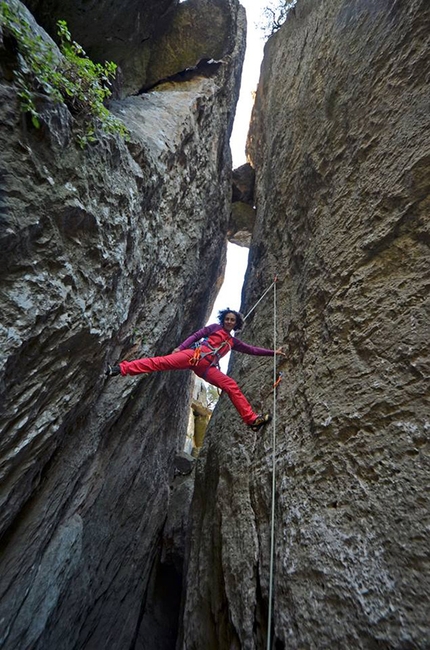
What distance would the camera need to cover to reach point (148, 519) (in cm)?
930

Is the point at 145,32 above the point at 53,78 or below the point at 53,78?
above

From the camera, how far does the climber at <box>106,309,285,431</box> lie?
5.00m

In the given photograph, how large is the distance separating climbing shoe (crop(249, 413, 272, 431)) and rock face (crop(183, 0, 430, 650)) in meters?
0.18

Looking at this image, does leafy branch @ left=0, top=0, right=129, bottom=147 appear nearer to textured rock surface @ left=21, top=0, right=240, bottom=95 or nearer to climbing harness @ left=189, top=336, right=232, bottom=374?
textured rock surface @ left=21, top=0, right=240, bottom=95

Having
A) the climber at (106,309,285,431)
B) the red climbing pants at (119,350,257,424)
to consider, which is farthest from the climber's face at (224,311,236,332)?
the red climbing pants at (119,350,257,424)

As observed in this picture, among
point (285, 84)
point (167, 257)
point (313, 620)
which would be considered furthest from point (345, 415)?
point (285, 84)

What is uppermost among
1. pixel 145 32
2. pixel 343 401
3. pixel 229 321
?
pixel 145 32

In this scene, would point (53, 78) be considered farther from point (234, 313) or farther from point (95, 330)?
point (234, 313)

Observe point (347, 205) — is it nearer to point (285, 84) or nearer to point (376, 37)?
point (376, 37)

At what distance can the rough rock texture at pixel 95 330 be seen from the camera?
3.22m

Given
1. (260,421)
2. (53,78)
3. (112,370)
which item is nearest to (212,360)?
(260,421)

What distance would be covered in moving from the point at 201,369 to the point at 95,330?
6.46 feet

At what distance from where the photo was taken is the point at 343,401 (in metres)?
3.39

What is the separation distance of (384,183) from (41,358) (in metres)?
4.13
